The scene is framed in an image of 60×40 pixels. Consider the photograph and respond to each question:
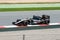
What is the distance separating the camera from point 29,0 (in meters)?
23.6

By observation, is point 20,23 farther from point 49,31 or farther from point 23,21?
point 49,31

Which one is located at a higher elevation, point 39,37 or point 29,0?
point 29,0

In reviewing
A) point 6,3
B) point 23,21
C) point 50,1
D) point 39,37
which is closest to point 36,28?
point 23,21

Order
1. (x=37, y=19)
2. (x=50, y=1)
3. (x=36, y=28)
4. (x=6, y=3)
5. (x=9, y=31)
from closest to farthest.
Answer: (x=9, y=31)
(x=36, y=28)
(x=37, y=19)
(x=6, y=3)
(x=50, y=1)

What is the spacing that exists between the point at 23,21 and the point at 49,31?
1530 mm

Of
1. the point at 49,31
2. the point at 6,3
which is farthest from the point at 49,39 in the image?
the point at 6,3

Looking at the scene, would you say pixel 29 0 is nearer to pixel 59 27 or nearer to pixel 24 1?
pixel 24 1

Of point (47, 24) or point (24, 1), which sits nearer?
point (47, 24)

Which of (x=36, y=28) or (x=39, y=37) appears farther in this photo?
(x=36, y=28)

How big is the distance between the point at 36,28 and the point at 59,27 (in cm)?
121

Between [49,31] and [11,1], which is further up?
[11,1]

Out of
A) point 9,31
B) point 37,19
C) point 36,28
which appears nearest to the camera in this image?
point 9,31

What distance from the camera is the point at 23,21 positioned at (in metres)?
11.5

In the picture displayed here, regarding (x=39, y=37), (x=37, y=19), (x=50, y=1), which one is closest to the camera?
(x=39, y=37)
